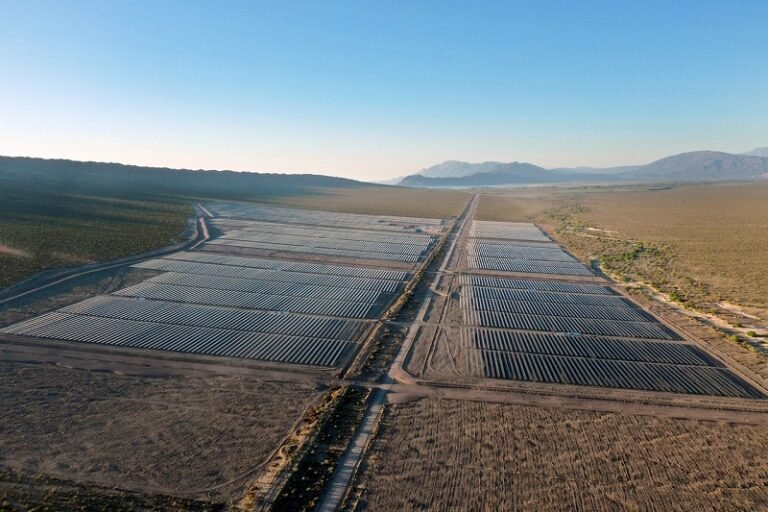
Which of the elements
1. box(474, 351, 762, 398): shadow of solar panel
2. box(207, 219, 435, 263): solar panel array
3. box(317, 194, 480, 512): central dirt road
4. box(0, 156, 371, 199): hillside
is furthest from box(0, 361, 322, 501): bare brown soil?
box(0, 156, 371, 199): hillside

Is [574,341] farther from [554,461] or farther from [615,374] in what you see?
[554,461]

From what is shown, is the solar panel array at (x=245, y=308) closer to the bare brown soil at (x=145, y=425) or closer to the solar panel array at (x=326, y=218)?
the bare brown soil at (x=145, y=425)

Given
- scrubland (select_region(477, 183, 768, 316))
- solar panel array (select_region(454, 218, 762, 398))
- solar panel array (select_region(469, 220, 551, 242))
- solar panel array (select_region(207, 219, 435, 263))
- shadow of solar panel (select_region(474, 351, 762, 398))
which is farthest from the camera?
solar panel array (select_region(469, 220, 551, 242))

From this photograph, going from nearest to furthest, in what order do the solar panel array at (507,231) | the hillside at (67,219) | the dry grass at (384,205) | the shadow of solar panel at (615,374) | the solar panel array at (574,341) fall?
the shadow of solar panel at (615,374) < the solar panel array at (574,341) < the hillside at (67,219) < the solar panel array at (507,231) < the dry grass at (384,205)

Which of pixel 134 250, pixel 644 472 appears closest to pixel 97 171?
pixel 134 250

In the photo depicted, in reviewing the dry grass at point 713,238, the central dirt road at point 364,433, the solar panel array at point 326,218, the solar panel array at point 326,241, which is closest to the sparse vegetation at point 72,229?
the solar panel array at point 326,241

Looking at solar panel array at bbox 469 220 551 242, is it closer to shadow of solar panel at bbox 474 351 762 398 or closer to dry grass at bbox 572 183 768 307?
dry grass at bbox 572 183 768 307

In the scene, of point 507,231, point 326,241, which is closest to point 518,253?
point 507,231
